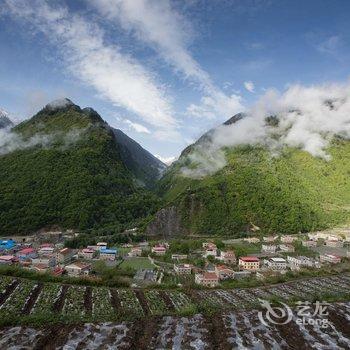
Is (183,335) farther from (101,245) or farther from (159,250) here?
(101,245)

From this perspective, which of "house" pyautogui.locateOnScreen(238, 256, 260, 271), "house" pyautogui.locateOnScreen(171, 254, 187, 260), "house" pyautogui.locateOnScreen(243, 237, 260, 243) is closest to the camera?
"house" pyautogui.locateOnScreen(238, 256, 260, 271)

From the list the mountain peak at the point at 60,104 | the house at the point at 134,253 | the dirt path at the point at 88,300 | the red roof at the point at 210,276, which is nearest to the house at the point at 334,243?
the house at the point at 134,253

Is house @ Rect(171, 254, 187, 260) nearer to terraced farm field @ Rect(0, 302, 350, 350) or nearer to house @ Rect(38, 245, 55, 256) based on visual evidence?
house @ Rect(38, 245, 55, 256)

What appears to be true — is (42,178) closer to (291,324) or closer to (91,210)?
(91,210)

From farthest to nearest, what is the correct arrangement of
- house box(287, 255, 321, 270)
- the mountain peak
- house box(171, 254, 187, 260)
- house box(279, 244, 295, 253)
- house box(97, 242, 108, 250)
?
1. the mountain peak
2. house box(279, 244, 295, 253)
3. house box(97, 242, 108, 250)
4. house box(171, 254, 187, 260)
5. house box(287, 255, 321, 270)

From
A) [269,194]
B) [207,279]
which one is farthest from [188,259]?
[269,194]

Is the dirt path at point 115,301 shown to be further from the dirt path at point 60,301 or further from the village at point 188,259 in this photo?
the village at point 188,259

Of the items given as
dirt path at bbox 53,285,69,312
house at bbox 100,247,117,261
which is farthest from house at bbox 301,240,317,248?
dirt path at bbox 53,285,69,312
